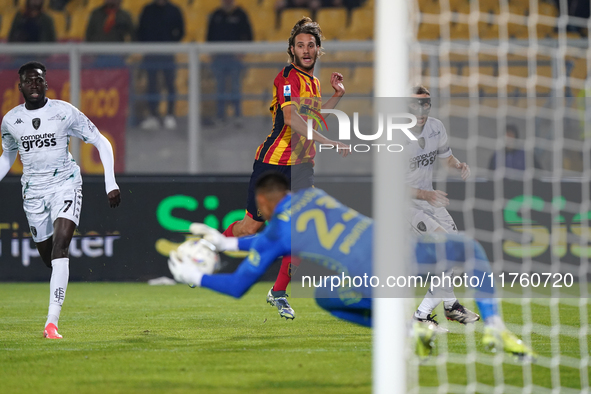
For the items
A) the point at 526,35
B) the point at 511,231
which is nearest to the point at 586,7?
the point at 526,35

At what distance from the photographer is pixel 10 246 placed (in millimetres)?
10203

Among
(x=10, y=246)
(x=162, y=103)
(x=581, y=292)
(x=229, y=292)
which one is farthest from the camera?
(x=162, y=103)

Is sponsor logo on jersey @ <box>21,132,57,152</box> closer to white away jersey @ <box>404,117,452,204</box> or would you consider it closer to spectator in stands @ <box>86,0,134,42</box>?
white away jersey @ <box>404,117,452,204</box>

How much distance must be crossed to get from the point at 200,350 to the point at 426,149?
8.14ft

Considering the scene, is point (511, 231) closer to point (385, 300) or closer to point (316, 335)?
point (316, 335)

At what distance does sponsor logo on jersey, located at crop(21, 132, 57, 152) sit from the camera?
6.39 metres

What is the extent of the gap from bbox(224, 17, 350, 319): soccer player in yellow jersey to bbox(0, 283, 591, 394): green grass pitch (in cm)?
75

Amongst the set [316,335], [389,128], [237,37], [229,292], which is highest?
[237,37]

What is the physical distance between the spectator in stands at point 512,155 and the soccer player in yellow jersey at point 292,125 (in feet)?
11.4

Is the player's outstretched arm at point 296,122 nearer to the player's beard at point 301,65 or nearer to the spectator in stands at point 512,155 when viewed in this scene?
the player's beard at point 301,65

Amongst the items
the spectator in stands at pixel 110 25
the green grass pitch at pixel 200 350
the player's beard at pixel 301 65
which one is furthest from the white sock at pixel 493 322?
the spectator in stands at pixel 110 25

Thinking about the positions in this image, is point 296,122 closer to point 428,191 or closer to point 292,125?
point 292,125

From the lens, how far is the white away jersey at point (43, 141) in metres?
6.40

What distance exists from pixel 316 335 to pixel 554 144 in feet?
16.9
